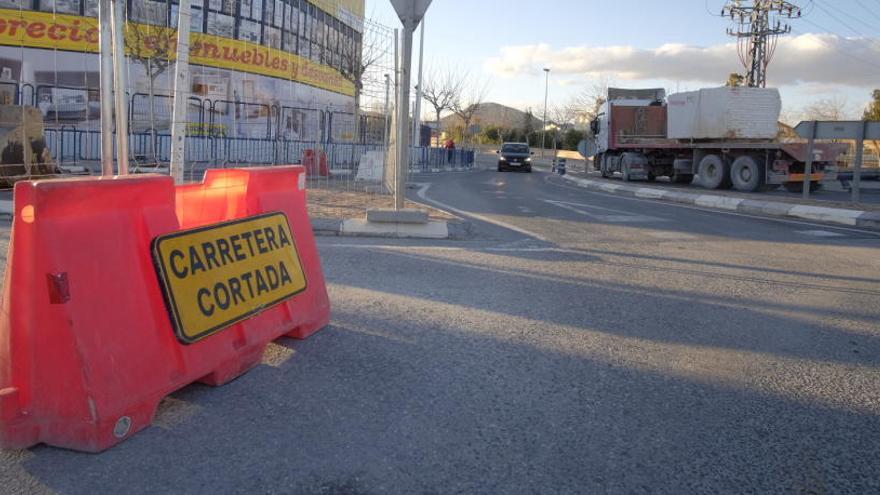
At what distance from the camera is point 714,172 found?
23906 mm

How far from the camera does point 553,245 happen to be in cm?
987

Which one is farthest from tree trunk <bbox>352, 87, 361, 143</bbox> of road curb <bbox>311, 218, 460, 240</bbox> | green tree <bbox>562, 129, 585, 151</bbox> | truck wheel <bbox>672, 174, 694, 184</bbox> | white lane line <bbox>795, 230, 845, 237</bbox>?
green tree <bbox>562, 129, 585, 151</bbox>

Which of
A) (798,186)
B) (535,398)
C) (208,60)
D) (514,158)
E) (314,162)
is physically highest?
(208,60)

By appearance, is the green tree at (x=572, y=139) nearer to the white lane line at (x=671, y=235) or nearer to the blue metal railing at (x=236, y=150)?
the blue metal railing at (x=236, y=150)

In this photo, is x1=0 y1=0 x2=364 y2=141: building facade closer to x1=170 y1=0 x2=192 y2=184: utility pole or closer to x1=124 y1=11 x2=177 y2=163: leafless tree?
x1=124 y1=11 x2=177 y2=163: leafless tree

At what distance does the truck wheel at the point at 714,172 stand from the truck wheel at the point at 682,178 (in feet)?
8.61

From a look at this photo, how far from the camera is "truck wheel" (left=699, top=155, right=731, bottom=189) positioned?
76.9 ft

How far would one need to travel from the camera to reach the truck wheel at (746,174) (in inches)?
859

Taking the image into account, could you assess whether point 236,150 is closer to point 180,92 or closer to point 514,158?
point 180,92

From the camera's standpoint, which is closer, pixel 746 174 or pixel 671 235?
pixel 671 235

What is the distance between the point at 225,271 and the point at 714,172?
2238 cm

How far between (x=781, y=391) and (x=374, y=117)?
1323 cm

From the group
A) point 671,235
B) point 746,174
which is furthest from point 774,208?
point 746,174

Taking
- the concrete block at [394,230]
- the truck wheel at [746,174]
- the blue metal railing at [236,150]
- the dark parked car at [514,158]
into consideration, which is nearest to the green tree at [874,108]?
the dark parked car at [514,158]
